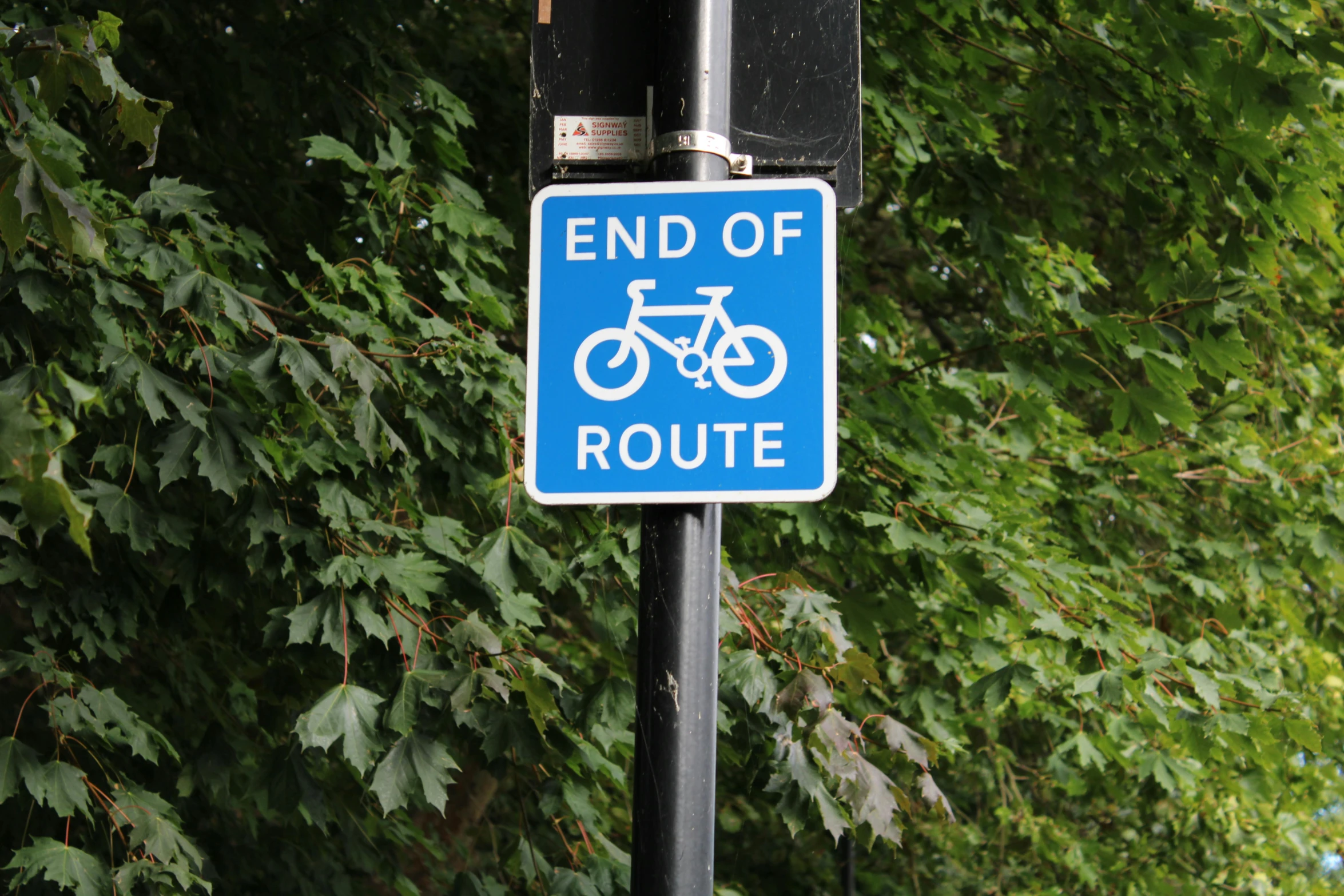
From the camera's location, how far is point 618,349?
1908mm

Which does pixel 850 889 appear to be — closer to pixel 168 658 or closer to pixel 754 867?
pixel 754 867

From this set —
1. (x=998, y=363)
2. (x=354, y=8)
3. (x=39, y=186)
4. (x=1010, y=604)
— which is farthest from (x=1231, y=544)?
(x=39, y=186)

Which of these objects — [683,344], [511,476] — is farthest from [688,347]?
[511,476]

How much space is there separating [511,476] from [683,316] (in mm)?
1409

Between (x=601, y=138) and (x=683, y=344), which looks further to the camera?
(x=601, y=138)

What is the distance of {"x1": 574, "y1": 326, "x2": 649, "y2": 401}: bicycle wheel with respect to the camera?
189 centimetres

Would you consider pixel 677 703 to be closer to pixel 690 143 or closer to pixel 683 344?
pixel 683 344

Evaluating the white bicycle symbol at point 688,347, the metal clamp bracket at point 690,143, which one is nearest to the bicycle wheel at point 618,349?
the white bicycle symbol at point 688,347

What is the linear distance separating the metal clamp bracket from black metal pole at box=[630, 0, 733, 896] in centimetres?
3

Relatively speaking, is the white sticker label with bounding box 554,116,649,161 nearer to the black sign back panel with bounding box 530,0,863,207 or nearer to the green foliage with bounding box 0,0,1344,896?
the black sign back panel with bounding box 530,0,863,207

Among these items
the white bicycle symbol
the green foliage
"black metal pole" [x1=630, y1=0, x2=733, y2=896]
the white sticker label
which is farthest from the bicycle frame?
the green foliage

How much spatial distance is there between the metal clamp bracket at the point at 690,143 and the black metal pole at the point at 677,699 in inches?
1.1

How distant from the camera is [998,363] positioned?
24.2 ft

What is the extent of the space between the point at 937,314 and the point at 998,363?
1.08 meters
